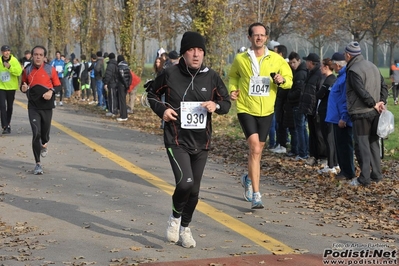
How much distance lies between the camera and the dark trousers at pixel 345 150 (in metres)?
11.4

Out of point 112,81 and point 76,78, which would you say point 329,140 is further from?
point 76,78

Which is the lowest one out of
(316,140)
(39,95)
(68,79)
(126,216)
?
(126,216)

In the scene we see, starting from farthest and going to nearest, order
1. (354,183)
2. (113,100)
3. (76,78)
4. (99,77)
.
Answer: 1. (76,78)
2. (99,77)
3. (113,100)
4. (354,183)

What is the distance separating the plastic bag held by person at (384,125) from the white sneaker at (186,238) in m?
4.55

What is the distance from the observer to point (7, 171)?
40.3ft

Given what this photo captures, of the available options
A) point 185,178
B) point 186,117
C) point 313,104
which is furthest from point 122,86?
point 185,178

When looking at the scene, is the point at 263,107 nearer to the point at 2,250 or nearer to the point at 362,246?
the point at 362,246

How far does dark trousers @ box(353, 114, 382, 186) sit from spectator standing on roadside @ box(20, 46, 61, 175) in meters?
5.04

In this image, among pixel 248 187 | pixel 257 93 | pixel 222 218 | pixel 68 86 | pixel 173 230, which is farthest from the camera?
pixel 68 86

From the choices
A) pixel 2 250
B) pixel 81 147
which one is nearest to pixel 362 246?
pixel 2 250

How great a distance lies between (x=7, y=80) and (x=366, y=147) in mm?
9401

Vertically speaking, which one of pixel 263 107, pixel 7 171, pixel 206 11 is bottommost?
pixel 7 171

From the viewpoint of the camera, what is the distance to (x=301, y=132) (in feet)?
44.4

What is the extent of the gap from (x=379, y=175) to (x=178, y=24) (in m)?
47.5
